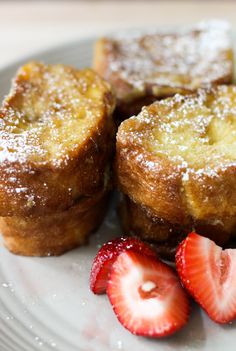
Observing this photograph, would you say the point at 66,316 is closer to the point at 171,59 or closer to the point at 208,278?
Result: the point at 208,278

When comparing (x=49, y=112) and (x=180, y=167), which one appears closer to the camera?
(x=180, y=167)

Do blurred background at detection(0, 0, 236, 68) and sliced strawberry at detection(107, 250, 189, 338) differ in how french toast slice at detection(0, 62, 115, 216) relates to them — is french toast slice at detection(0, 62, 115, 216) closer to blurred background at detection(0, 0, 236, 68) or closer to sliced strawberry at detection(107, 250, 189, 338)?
sliced strawberry at detection(107, 250, 189, 338)

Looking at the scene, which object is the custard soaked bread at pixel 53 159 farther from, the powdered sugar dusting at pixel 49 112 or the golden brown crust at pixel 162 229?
the golden brown crust at pixel 162 229

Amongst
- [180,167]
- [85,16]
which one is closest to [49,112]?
[180,167]

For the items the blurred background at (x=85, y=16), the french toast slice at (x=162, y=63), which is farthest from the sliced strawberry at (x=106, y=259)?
the blurred background at (x=85, y=16)

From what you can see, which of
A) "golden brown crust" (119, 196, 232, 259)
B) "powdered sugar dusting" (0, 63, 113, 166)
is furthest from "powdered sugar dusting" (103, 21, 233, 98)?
"golden brown crust" (119, 196, 232, 259)

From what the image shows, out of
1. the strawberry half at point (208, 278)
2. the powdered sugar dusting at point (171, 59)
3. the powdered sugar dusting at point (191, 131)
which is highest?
the powdered sugar dusting at point (191, 131)

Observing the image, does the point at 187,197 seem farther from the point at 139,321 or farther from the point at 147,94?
the point at 147,94

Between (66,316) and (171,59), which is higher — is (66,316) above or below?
below
